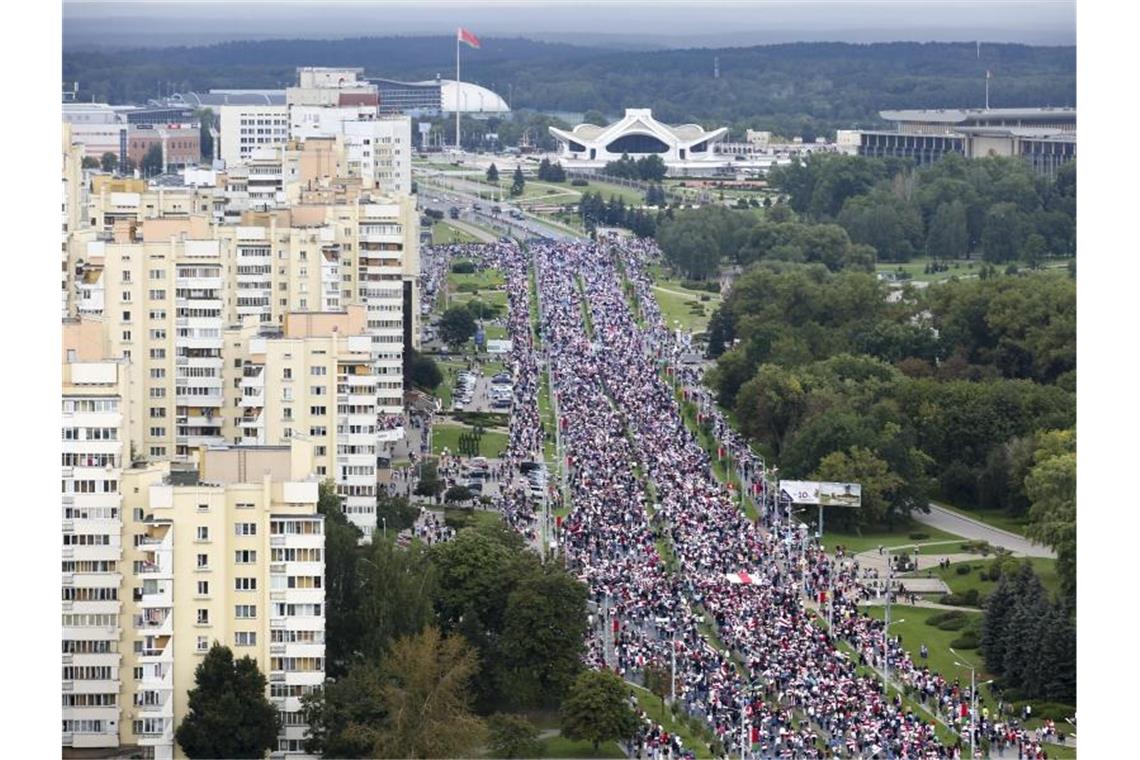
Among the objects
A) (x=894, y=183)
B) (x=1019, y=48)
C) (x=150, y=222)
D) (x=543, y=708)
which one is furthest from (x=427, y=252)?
(x=1019, y=48)

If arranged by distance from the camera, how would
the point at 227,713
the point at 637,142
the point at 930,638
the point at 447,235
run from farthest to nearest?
the point at 637,142 < the point at 447,235 < the point at 930,638 < the point at 227,713

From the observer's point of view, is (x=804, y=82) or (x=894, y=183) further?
(x=804, y=82)

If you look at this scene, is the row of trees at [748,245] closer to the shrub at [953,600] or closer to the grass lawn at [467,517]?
the grass lawn at [467,517]

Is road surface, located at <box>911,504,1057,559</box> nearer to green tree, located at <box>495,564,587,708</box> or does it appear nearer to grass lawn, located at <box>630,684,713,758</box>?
grass lawn, located at <box>630,684,713,758</box>

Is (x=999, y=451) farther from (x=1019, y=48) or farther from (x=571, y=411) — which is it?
(x=1019, y=48)

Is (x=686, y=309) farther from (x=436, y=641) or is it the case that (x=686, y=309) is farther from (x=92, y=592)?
(x=436, y=641)

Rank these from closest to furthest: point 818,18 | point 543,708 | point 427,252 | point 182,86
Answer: point 543,708 → point 427,252 → point 182,86 → point 818,18

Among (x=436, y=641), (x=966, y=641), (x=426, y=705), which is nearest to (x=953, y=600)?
(x=966, y=641)
